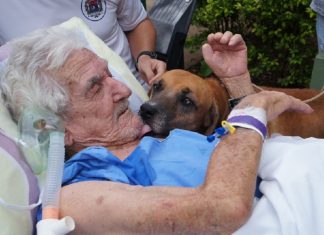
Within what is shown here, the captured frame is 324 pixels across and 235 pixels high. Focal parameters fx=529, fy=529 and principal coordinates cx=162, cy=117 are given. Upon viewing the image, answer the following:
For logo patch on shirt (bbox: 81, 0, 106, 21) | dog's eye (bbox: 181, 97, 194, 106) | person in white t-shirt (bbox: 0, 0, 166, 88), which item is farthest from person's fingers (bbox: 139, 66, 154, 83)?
logo patch on shirt (bbox: 81, 0, 106, 21)

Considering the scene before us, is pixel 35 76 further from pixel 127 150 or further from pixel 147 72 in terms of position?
pixel 147 72

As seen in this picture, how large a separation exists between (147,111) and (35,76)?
2.49ft

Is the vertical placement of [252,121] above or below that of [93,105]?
above

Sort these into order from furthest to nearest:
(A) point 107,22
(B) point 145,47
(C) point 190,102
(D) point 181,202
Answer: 1. (B) point 145,47
2. (A) point 107,22
3. (C) point 190,102
4. (D) point 181,202

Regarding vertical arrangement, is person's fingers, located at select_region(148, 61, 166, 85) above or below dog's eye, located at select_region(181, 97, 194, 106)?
above

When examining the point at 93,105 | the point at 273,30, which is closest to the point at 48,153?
the point at 93,105

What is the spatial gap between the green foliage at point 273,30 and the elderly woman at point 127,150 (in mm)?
1944

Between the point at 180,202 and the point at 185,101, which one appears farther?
the point at 185,101

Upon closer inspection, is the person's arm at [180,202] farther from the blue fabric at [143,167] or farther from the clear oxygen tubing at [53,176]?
the blue fabric at [143,167]

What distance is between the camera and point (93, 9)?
319 cm

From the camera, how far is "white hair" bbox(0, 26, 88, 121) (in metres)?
2.29

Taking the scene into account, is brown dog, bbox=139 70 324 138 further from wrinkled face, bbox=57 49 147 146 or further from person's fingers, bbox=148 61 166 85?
wrinkled face, bbox=57 49 147 146

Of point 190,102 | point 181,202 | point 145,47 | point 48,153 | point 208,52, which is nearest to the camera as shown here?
point 181,202

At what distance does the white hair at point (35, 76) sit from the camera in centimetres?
229
